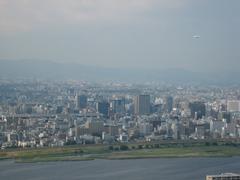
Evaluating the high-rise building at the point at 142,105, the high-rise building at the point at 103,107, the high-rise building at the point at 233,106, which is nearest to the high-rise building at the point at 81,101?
the high-rise building at the point at 103,107

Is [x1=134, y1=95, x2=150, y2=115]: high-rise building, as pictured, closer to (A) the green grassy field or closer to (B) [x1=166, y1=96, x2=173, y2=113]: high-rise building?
(B) [x1=166, y1=96, x2=173, y2=113]: high-rise building

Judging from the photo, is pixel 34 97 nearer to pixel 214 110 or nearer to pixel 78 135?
pixel 214 110

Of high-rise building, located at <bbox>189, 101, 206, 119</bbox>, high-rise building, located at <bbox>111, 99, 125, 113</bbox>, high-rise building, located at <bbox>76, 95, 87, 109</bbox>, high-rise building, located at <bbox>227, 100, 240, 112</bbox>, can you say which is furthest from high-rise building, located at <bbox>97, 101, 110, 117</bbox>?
high-rise building, located at <bbox>227, 100, 240, 112</bbox>

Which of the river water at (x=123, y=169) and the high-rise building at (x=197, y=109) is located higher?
the high-rise building at (x=197, y=109)

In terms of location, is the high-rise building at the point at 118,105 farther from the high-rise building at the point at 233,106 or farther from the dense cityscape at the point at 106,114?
the high-rise building at the point at 233,106

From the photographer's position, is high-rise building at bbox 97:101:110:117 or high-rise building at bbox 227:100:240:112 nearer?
high-rise building at bbox 97:101:110:117

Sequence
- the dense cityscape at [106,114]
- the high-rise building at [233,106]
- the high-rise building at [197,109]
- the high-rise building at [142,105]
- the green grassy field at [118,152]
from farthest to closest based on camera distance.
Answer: the high-rise building at [233,106]
the high-rise building at [142,105]
the high-rise building at [197,109]
the dense cityscape at [106,114]
the green grassy field at [118,152]
